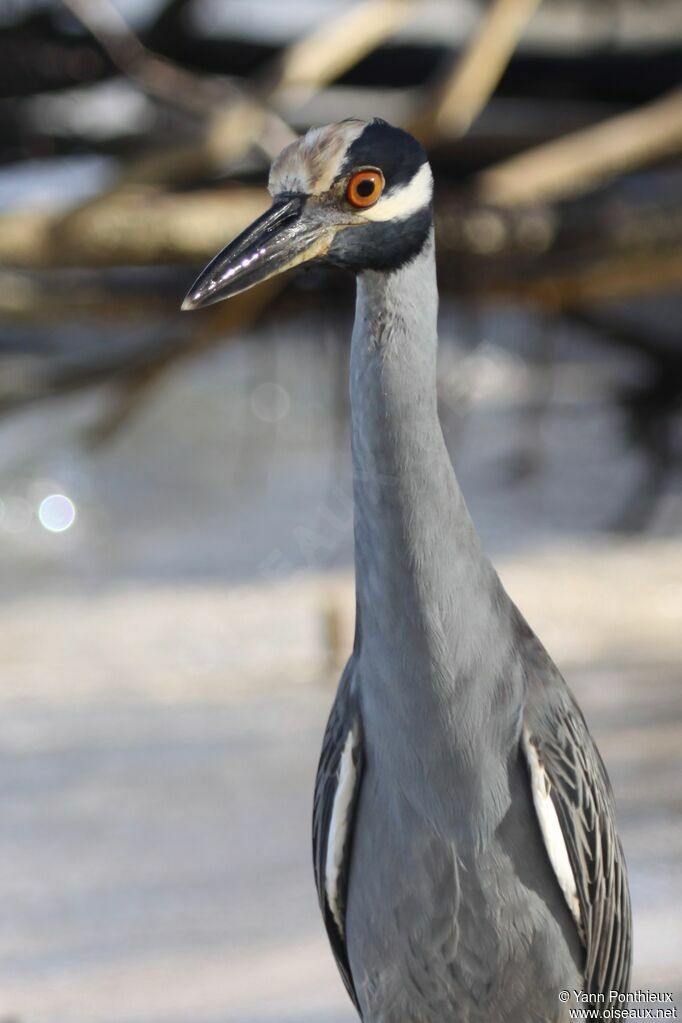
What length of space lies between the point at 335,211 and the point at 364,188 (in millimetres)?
38

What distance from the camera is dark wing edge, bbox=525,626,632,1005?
1596 mm

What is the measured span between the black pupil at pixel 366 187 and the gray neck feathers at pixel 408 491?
9cm

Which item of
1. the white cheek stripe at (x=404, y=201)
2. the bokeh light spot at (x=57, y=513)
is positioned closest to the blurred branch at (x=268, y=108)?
the white cheek stripe at (x=404, y=201)

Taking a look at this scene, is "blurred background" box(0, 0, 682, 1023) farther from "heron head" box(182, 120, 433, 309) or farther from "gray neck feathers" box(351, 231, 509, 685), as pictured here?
"heron head" box(182, 120, 433, 309)

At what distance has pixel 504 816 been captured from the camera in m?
1.58

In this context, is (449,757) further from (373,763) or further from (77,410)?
(77,410)

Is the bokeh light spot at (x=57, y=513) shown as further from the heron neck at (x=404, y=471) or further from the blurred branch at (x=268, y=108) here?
the heron neck at (x=404, y=471)

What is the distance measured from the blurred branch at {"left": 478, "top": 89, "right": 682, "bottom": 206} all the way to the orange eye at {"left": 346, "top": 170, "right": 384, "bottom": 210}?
2.36 meters

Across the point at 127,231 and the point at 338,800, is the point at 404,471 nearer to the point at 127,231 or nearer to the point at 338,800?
the point at 338,800

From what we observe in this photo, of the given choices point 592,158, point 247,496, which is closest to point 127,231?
point 592,158

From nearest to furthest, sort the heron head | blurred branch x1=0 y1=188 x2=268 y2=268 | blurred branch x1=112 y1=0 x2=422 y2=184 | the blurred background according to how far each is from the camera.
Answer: the heron head
the blurred background
blurred branch x1=0 y1=188 x2=268 y2=268
blurred branch x1=112 y1=0 x2=422 y2=184

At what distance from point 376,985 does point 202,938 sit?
0.93 meters

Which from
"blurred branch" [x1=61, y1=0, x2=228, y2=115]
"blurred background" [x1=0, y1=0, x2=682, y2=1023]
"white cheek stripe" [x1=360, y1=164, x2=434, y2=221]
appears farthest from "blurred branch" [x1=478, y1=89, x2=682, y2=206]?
"white cheek stripe" [x1=360, y1=164, x2=434, y2=221]

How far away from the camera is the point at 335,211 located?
4.82 ft
